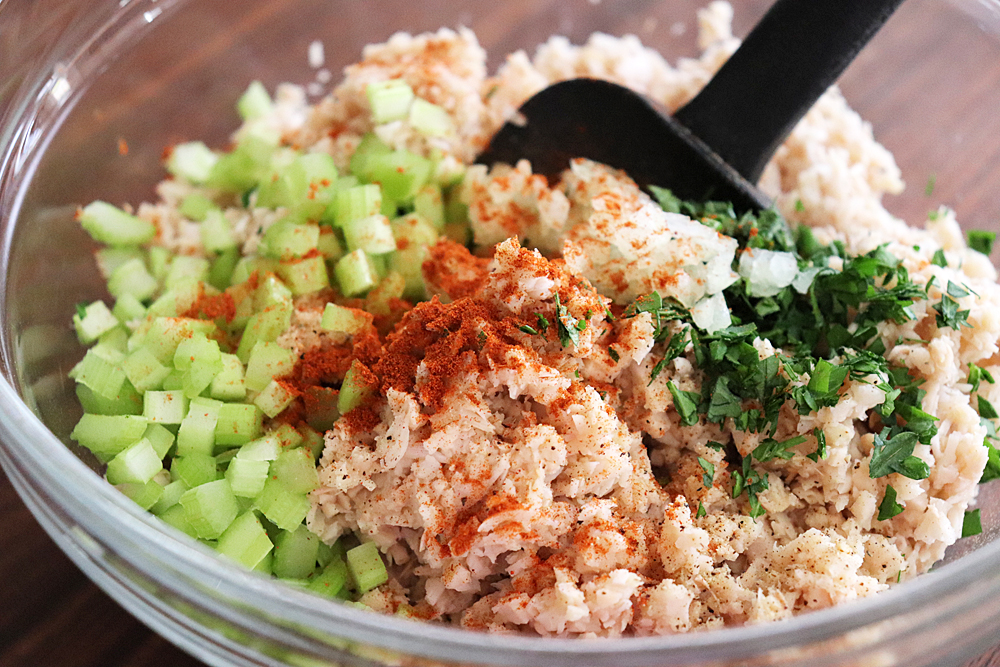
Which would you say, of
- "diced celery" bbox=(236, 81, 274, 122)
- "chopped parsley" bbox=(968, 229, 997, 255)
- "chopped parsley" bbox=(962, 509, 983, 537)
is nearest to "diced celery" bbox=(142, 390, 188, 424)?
"diced celery" bbox=(236, 81, 274, 122)

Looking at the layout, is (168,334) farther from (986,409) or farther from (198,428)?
(986,409)

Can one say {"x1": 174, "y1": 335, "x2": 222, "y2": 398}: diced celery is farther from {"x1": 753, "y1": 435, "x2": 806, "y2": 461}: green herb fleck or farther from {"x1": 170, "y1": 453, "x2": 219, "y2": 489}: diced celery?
{"x1": 753, "y1": 435, "x2": 806, "y2": 461}: green herb fleck

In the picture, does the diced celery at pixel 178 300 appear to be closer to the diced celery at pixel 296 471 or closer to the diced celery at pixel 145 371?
the diced celery at pixel 145 371

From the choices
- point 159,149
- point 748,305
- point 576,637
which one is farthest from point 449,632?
point 159,149

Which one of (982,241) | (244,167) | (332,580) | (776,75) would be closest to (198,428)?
(332,580)

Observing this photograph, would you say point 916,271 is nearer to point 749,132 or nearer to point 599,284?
point 749,132

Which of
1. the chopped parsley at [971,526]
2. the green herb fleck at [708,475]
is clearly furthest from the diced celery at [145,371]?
the chopped parsley at [971,526]
